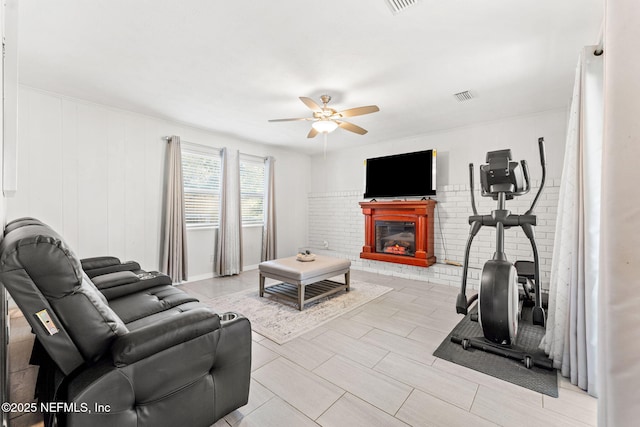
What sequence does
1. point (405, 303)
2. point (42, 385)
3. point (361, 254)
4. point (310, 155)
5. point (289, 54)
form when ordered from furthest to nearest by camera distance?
point (310, 155), point (361, 254), point (405, 303), point (289, 54), point (42, 385)

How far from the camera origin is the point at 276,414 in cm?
165

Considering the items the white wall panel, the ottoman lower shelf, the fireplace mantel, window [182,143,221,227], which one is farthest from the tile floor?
window [182,143,221,227]

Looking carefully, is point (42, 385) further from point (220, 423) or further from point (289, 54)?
point (289, 54)

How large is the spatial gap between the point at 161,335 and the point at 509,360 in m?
2.48

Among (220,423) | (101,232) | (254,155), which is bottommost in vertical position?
(220,423)

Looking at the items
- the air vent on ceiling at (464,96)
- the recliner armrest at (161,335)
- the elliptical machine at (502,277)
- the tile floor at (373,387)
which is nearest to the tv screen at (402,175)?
the air vent on ceiling at (464,96)

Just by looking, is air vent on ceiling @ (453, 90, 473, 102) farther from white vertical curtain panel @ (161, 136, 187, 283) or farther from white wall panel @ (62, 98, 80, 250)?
white wall panel @ (62, 98, 80, 250)

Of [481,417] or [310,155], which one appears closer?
[481,417]

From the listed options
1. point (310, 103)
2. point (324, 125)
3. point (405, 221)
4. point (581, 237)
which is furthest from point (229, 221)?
point (581, 237)

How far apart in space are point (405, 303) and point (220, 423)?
2544mm

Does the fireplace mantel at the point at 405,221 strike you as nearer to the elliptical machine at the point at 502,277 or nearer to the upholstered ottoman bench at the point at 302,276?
the upholstered ottoman bench at the point at 302,276

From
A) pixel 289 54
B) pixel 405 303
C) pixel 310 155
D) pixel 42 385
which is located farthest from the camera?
pixel 310 155

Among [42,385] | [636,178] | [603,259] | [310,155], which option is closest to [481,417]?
[603,259]

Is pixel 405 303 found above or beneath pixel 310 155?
beneath
